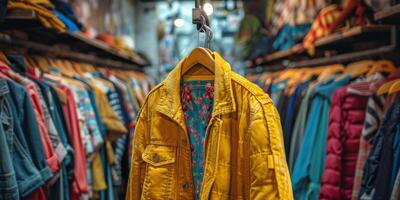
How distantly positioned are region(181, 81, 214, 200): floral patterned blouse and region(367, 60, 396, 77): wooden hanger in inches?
46.3

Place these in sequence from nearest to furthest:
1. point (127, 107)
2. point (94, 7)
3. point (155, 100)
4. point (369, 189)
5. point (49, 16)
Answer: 1. point (155, 100)
2. point (369, 189)
3. point (49, 16)
4. point (127, 107)
5. point (94, 7)

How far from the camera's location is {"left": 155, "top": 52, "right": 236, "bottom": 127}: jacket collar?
1.30 meters

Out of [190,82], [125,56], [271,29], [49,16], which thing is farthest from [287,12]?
[190,82]

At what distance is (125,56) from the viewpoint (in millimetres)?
4586

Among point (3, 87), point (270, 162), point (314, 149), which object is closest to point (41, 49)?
point (3, 87)

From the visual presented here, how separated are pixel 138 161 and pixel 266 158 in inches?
18.6

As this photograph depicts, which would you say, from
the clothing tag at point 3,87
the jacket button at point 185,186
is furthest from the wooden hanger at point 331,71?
the clothing tag at point 3,87

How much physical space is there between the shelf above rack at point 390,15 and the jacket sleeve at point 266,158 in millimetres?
821

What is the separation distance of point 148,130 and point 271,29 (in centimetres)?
371

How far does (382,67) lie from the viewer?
86.6 inches

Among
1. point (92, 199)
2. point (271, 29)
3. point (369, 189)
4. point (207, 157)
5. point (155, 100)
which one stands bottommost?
point (92, 199)

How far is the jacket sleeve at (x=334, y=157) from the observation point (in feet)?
6.63

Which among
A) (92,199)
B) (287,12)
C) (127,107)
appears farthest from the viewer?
(287,12)

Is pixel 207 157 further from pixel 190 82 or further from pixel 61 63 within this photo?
pixel 61 63
